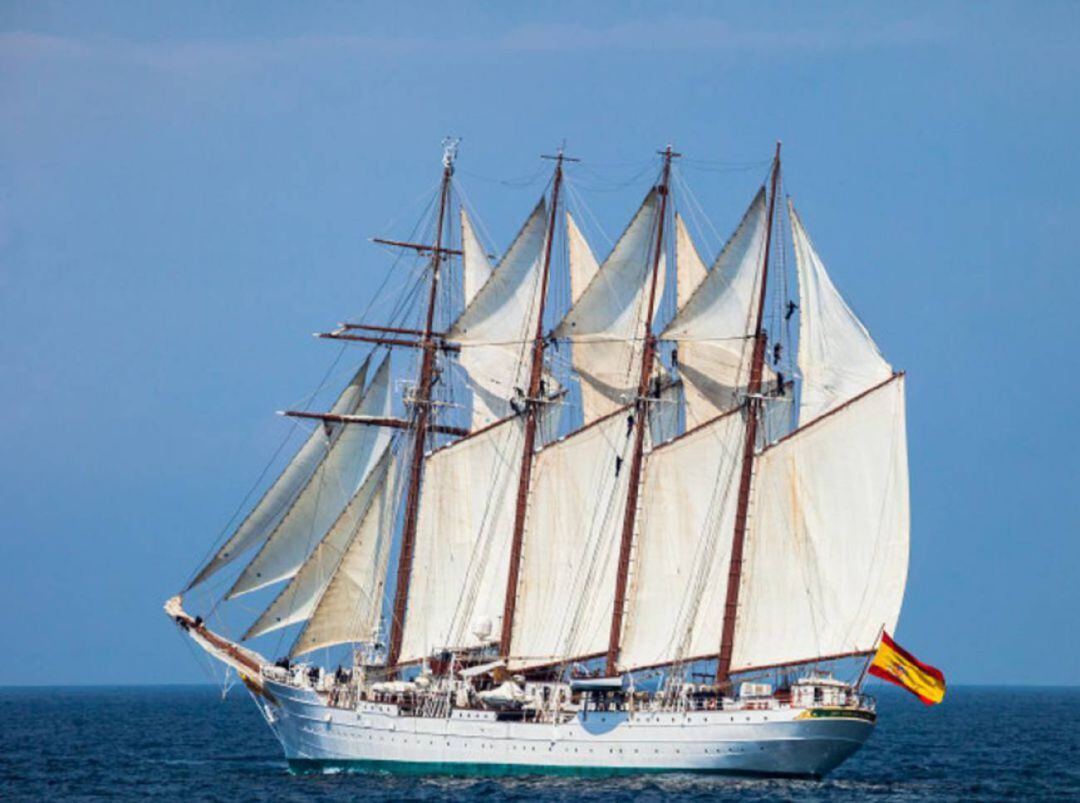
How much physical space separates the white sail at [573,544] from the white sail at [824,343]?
8.72m

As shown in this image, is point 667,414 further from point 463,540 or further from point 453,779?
point 453,779

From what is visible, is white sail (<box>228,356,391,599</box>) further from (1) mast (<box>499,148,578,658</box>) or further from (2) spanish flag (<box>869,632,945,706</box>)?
(2) spanish flag (<box>869,632,945,706</box>)

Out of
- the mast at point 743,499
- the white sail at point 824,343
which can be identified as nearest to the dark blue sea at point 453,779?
the mast at point 743,499

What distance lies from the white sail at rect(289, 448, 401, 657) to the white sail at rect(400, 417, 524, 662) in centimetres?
139

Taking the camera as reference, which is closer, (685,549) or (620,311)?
(685,549)

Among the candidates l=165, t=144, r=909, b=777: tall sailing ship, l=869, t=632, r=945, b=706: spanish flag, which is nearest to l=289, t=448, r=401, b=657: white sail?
l=165, t=144, r=909, b=777: tall sailing ship

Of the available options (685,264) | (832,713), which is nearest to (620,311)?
(685,264)

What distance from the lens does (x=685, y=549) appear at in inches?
2660

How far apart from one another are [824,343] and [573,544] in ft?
44.3

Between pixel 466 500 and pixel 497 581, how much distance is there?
3.71 m

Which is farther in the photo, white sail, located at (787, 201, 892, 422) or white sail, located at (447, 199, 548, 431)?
white sail, located at (447, 199, 548, 431)

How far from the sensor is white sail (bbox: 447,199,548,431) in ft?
238

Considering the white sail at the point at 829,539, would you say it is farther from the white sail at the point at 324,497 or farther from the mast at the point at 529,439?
the white sail at the point at 324,497

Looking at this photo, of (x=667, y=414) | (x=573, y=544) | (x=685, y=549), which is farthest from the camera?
(x=667, y=414)
